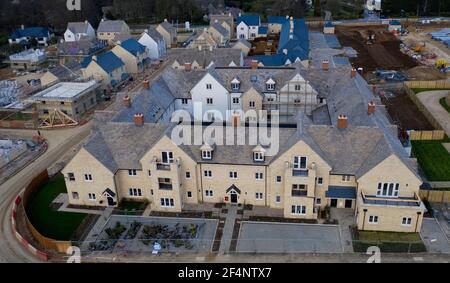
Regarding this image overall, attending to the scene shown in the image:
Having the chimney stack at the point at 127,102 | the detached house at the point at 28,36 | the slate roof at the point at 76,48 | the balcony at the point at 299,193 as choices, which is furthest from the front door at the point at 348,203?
the detached house at the point at 28,36

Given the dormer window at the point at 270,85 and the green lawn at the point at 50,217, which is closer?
the green lawn at the point at 50,217

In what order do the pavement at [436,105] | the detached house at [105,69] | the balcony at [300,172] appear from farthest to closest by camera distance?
the detached house at [105,69] → the pavement at [436,105] → the balcony at [300,172]

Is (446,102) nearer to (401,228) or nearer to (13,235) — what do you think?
(401,228)

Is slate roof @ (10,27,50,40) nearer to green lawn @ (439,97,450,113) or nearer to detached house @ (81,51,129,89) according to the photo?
detached house @ (81,51,129,89)

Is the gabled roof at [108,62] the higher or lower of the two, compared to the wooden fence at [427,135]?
higher

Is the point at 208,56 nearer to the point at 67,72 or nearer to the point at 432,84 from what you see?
the point at 67,72

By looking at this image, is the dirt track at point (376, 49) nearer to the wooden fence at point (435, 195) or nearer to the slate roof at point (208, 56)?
the slate roof at point (208, 56)

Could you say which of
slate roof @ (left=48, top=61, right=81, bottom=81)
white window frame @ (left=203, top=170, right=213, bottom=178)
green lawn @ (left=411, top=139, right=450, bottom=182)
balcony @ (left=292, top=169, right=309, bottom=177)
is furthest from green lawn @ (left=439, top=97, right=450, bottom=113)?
slate roof @ (left=48, top=61, right=81, bottom=81)
